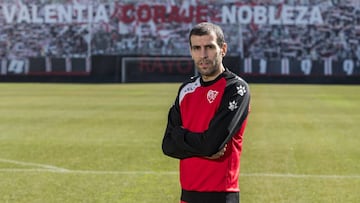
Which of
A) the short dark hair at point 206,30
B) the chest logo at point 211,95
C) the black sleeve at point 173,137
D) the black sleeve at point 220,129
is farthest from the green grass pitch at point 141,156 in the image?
the short dark hair at point 206,30

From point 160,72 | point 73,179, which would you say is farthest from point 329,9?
point 73,179

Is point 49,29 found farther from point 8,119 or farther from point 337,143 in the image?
point 337,143

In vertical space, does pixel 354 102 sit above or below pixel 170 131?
below

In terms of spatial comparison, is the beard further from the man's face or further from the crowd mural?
the crowd mural

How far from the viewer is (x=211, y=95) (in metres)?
4.04

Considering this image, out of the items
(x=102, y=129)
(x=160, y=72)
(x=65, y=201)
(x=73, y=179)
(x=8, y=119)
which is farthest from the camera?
(x=160, y=72)

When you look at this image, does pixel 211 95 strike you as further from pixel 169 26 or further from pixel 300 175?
pixel 169 26

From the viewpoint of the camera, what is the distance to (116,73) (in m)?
44.1

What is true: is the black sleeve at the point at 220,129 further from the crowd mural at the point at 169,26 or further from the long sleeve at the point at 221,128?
the crowd mural at the point at 169,26

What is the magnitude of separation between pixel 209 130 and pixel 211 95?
0.19 meters

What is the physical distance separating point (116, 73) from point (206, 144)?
132 feet

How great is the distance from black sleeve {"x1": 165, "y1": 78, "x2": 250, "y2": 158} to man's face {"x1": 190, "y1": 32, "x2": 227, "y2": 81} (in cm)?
15

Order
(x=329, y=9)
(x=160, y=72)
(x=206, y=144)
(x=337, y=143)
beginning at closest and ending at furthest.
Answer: (x=206, y=144) < (x=337, y=143) < (x=160, y=72) < (x=329, y=9)

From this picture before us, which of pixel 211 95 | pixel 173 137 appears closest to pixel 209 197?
pixel 173 137
